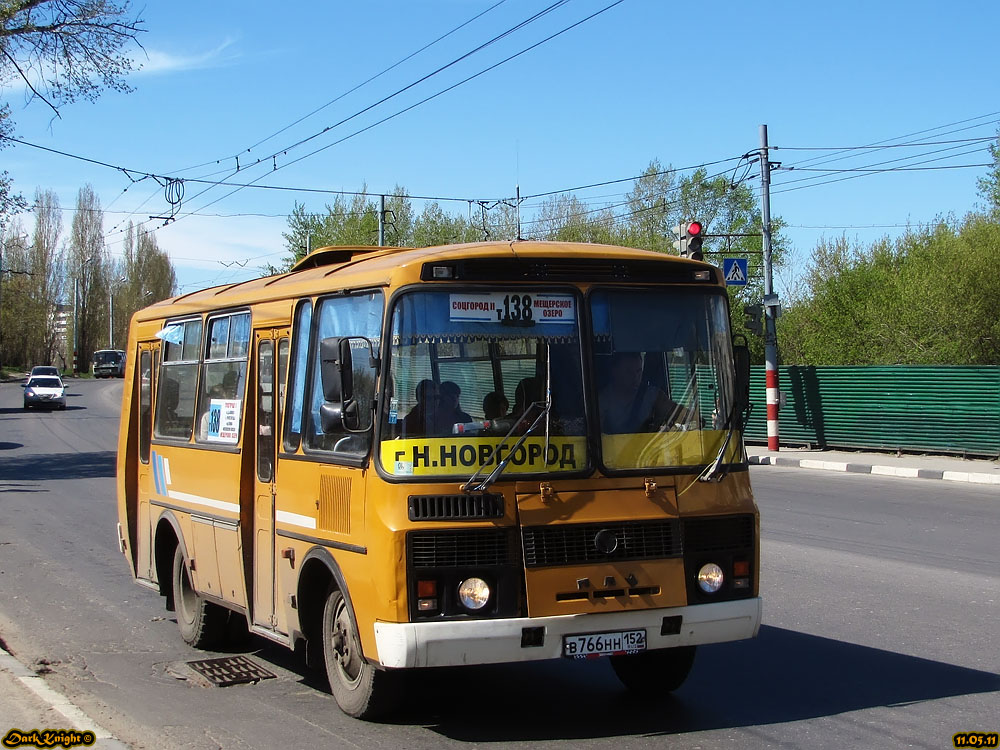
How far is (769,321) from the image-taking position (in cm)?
2544

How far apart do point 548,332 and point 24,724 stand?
3312 mm

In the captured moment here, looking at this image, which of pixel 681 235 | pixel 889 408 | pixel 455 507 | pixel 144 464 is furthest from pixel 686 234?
pixel 455 507

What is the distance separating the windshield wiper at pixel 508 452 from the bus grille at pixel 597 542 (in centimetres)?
32

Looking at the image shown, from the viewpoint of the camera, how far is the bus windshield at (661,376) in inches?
239

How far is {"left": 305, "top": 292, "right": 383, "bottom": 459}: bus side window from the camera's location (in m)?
5.95

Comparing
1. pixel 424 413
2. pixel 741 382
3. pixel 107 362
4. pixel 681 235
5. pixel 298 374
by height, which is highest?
pixel 681 235

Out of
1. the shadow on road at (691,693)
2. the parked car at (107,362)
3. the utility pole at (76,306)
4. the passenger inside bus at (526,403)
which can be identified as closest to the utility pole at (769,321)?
the shadow on road at (691,693)

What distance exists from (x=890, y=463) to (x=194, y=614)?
1708 cm

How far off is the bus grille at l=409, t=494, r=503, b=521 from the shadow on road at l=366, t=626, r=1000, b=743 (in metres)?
1.10

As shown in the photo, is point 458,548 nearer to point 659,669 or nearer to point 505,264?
point 505,264

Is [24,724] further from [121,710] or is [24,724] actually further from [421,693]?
[421,693]

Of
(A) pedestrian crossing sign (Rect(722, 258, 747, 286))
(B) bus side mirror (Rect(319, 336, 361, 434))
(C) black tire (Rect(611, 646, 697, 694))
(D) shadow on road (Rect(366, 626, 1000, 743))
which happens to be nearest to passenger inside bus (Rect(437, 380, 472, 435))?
(B) bus side mirror (Rect(319, 336, 361, 434))

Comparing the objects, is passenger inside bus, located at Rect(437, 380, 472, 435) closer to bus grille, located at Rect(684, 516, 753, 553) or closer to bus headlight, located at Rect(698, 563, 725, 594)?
bus grille, located at Rect(684, 516, 753, 553)

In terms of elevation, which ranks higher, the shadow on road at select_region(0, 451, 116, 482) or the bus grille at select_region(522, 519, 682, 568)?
the bus grille at select_region(522, 519, 682, 568)
